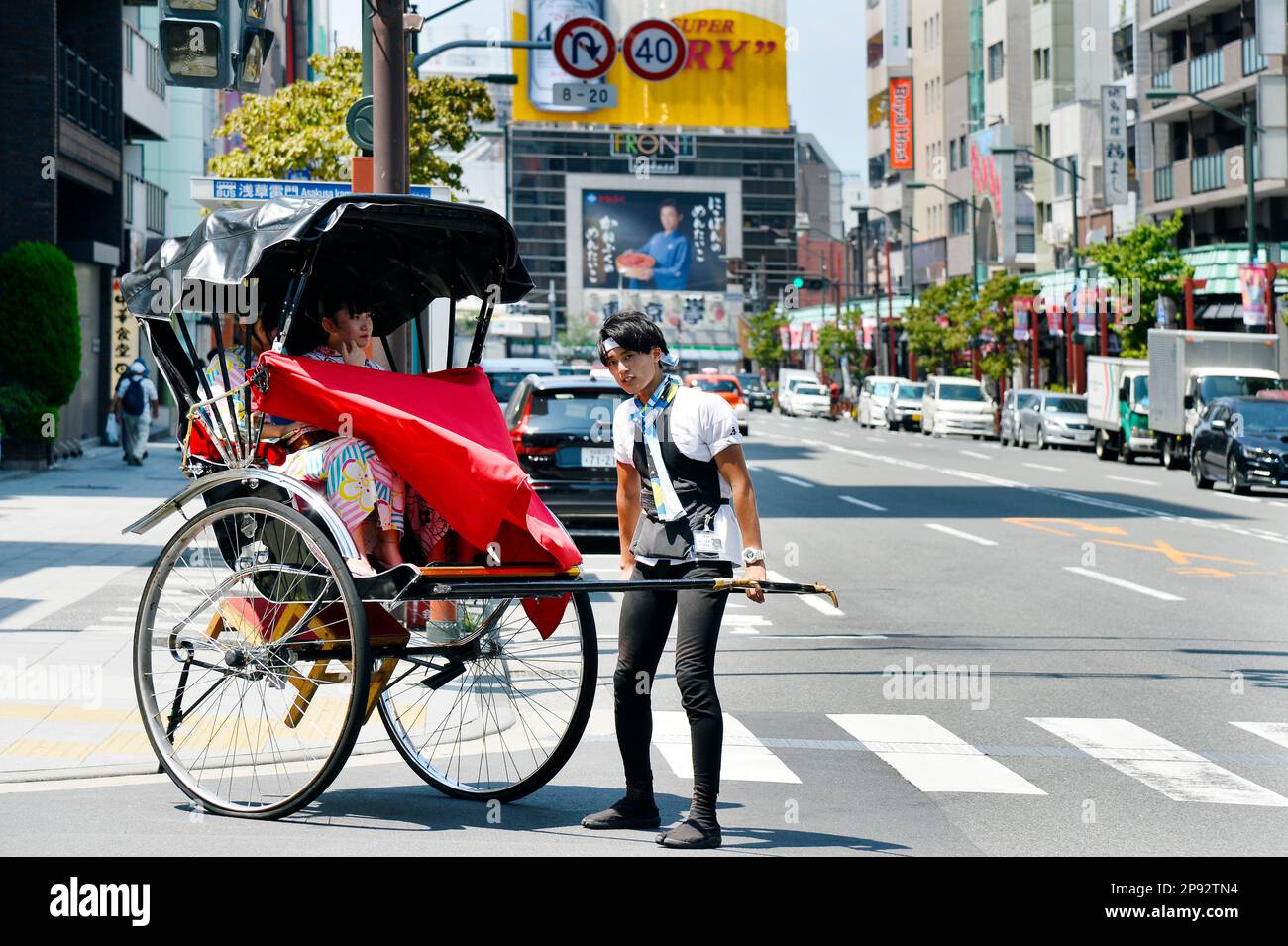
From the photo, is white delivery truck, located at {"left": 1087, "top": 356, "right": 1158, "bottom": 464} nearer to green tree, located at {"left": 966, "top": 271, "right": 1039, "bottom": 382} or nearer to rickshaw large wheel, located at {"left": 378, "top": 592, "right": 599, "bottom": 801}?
green tree, located at {"left": 966, "top": 271, "right": 1039, "bottom": 382}

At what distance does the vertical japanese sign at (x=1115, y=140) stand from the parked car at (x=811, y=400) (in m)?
23.6

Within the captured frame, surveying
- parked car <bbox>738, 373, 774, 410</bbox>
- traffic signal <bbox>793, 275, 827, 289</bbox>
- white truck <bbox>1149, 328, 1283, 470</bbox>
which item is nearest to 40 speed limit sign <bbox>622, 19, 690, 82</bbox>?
parked car <bbox>738, 373, 774, 410</bbox>

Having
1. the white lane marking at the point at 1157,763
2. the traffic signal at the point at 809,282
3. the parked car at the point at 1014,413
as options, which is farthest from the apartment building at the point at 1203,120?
the white lane marking at the point at 1157,763

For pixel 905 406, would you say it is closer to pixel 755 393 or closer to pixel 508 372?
pixel 755 393

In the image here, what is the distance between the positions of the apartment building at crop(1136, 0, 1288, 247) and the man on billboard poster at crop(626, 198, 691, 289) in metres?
93.3

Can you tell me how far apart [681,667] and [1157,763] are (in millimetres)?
2914

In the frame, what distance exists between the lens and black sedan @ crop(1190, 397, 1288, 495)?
98.4ft

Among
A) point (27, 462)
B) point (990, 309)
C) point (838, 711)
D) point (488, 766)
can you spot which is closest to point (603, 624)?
point (838, 711)

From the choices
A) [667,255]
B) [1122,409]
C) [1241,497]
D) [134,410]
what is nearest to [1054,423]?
[1122,409]

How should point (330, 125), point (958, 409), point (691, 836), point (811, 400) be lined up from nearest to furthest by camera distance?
point (691, 836), point (330, 125), point (958, 409), point (811, 400)

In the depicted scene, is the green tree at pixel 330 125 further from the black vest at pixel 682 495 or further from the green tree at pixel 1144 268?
the black vest at pixel 682 495

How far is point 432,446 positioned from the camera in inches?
273

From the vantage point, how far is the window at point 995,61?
87.2 meters
